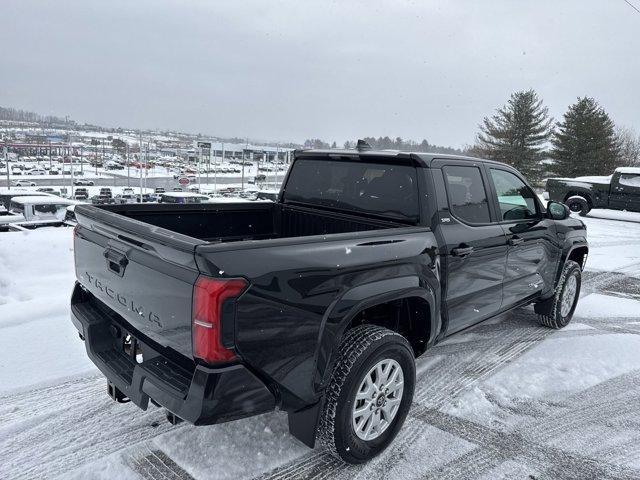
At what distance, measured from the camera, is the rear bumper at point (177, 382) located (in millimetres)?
2160

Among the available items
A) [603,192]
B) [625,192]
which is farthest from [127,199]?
[625,192]

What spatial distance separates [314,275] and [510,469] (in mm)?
1740

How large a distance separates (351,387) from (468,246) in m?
1.52

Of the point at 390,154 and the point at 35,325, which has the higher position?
the point at 390,154

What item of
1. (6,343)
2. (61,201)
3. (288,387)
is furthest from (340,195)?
(61,201)

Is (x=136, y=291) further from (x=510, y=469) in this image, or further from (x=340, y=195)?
(x=510, y=469)

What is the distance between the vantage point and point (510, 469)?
2.87m

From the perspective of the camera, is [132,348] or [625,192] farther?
[625,192]

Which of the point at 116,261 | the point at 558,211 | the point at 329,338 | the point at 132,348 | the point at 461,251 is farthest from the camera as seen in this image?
the point at 558,211

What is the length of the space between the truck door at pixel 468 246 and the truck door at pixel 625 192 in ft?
52.3

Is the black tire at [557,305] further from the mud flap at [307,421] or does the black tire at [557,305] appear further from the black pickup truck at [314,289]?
the mud flap at [307,421]

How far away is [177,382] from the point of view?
2.31 m

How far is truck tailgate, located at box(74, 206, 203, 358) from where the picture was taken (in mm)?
2203

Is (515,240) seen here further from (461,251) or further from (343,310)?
(343,310)
